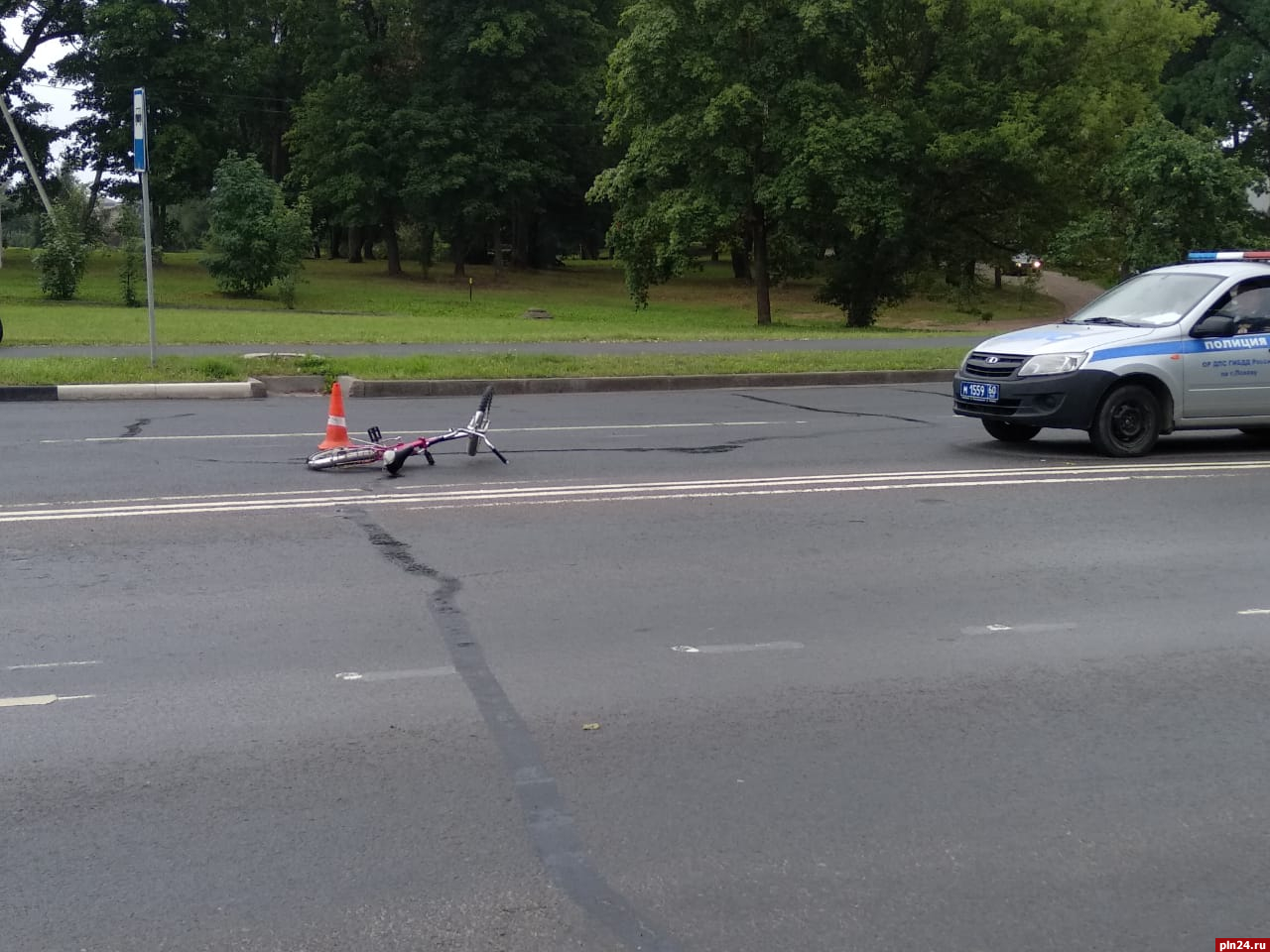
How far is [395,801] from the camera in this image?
4574 millimetres

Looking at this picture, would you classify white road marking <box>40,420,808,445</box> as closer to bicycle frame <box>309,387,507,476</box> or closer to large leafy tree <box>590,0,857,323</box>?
bicycle frame <box>309,387,507,476</box>

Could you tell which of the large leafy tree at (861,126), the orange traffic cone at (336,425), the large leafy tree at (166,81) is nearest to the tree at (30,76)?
the large leafy tree at (166,81)

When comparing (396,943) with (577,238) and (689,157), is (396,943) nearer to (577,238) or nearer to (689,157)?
(689,157)

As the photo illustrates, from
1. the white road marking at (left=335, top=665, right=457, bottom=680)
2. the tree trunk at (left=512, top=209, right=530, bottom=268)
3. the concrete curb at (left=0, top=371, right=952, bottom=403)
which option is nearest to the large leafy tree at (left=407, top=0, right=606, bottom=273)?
the tree trunk at (left=512, top=209, right=530, bottom=268)

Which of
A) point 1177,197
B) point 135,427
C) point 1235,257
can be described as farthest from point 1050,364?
point 1177,197

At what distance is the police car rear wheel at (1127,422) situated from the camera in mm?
12180

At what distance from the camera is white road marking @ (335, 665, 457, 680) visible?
5.84 metres

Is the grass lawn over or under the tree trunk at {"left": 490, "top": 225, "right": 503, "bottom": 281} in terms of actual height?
under

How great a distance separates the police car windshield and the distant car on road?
96.9 feet

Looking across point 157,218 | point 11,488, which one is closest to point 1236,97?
point 157,218

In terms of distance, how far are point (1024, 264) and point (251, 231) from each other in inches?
1099

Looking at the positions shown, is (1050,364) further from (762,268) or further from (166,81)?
(166,81)

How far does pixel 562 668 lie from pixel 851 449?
7.21 m

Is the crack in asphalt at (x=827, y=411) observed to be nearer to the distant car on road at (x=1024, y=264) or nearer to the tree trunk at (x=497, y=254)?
the distant car on road at (x=1024, y=264)
